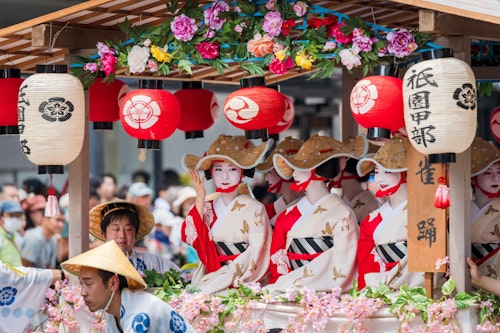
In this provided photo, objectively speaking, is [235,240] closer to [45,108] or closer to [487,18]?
[45,108]

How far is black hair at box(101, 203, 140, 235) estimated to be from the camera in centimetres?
1050

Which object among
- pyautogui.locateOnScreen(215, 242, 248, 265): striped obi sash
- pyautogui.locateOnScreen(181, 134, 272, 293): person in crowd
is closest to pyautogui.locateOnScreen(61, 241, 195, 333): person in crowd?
pyautogui.locateOnScreen(181, 134, 272, 293): person in crowd

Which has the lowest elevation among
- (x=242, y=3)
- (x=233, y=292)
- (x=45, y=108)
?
(x=233, y=292)

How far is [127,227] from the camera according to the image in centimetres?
1050

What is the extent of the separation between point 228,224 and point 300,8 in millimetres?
2013

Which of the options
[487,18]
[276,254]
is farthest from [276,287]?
[487,18]

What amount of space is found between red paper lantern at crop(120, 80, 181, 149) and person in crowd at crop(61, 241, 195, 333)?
2.04 metres

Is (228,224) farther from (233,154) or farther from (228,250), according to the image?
(233,154)

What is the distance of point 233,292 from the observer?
9422 millimetres

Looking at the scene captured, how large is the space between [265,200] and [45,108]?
5205 mm

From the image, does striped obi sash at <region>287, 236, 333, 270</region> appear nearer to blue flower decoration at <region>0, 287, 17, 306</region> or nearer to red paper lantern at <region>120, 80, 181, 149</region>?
red paper lantern at <region>120, 80, 181, 149</region>

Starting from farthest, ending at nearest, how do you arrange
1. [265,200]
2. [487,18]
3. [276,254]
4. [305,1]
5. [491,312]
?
[265,200]
[276,254]
[305,1]
[491,312]
[487,18]

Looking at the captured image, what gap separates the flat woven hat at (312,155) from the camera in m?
9.63

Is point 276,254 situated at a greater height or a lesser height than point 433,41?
lesser
